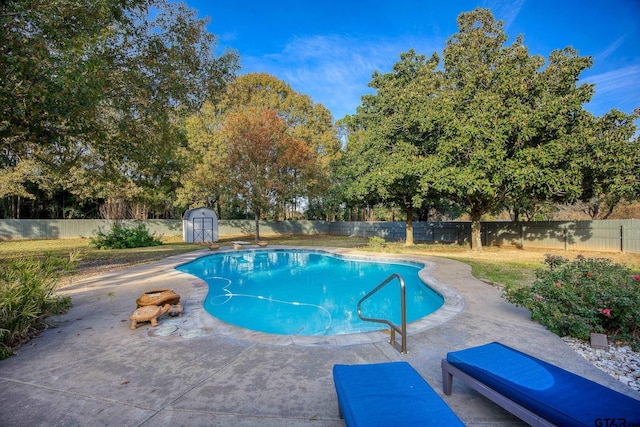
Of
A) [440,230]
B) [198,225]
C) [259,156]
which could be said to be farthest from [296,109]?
[440,230]

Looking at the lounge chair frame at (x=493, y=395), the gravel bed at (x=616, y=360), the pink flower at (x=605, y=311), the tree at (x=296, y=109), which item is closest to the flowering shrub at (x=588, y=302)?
the pink flower at (x=605, y=311)

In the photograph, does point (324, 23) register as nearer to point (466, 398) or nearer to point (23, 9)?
point (23, 9)

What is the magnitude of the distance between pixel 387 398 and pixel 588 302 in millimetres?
3538

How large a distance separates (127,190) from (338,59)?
Result: 15.6 metres

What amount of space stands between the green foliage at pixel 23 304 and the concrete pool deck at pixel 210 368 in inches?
6.8

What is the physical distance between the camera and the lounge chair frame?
185 centimetres

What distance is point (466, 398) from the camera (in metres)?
2.48

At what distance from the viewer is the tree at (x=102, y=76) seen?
15.4ft

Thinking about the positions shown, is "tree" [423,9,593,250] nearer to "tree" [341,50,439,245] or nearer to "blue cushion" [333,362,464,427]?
"tree" [341,50,439,245]

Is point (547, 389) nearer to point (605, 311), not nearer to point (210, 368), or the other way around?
point (605, 311)

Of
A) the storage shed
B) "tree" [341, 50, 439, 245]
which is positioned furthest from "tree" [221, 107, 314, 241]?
"tree" [341, 50, 439, 245]

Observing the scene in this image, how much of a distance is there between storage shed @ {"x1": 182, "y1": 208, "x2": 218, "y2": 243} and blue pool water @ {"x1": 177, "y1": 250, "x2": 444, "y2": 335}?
7.15 metres

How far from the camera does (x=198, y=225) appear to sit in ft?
63.4

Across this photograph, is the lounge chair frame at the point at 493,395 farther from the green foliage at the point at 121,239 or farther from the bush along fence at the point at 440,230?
the green foliage at the point at 121,239
